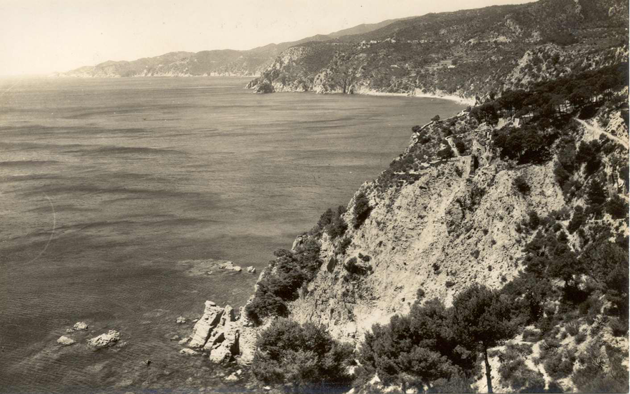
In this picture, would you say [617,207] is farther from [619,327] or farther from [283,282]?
[283,282]

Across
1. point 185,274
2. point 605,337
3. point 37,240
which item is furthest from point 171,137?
point 605,337

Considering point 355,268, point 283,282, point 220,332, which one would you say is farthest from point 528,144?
point 220,332

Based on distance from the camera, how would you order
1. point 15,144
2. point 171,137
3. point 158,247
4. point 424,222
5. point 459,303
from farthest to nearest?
point 171,137 → point 15,144 → point 158,247 → point 424,222 → point 459,303

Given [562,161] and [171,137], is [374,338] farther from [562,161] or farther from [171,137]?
[171,137]

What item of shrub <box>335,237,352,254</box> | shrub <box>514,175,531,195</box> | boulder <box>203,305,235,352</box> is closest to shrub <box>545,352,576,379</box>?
shrub <box>514,175,531,195</box>

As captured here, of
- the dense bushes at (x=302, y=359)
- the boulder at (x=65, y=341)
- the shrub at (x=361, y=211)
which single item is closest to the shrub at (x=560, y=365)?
the dense bushes at (x=302, y=359)

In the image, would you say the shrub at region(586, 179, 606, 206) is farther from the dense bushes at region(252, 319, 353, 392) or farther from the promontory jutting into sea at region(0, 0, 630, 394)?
the dense bushes at region(252, 319, 353, 392)

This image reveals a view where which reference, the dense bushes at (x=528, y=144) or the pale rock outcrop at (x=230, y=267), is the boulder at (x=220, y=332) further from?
the dense bushes at (x=528, y=144)
